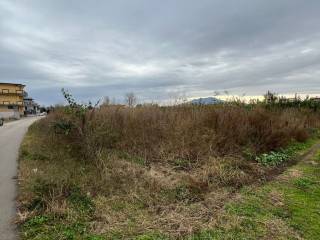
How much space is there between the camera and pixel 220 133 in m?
11.0

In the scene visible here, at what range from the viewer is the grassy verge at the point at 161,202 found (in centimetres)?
468

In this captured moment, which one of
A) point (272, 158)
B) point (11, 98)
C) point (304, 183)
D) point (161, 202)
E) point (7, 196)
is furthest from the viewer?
point (11, 98)

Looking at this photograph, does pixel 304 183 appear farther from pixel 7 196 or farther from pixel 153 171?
pixel 7 196

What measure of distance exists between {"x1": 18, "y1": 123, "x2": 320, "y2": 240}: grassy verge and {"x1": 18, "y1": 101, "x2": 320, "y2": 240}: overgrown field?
0.02 metres

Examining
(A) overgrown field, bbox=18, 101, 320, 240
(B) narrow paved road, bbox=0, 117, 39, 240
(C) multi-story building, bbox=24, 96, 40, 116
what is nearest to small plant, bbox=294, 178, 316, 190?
(A) overgrown field, bbox=18, 101, 320, 240

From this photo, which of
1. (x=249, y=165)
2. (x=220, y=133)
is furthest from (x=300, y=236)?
(x=220, y=133)

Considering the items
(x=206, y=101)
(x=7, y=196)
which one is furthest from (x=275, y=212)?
(x=206, y=101)

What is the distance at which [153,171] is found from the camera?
307 inches

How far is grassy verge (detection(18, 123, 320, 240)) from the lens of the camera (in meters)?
4.68

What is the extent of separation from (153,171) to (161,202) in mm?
1865

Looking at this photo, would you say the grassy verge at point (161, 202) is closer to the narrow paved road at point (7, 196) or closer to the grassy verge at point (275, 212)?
the grassy verge at point (275, 212)

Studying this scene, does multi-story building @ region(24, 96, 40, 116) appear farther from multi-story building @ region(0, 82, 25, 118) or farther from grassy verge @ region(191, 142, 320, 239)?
grassy verge @ region(191, 142, 320, 239)

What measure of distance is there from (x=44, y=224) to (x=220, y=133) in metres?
7.40

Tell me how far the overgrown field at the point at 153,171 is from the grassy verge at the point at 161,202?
0.07 ft
